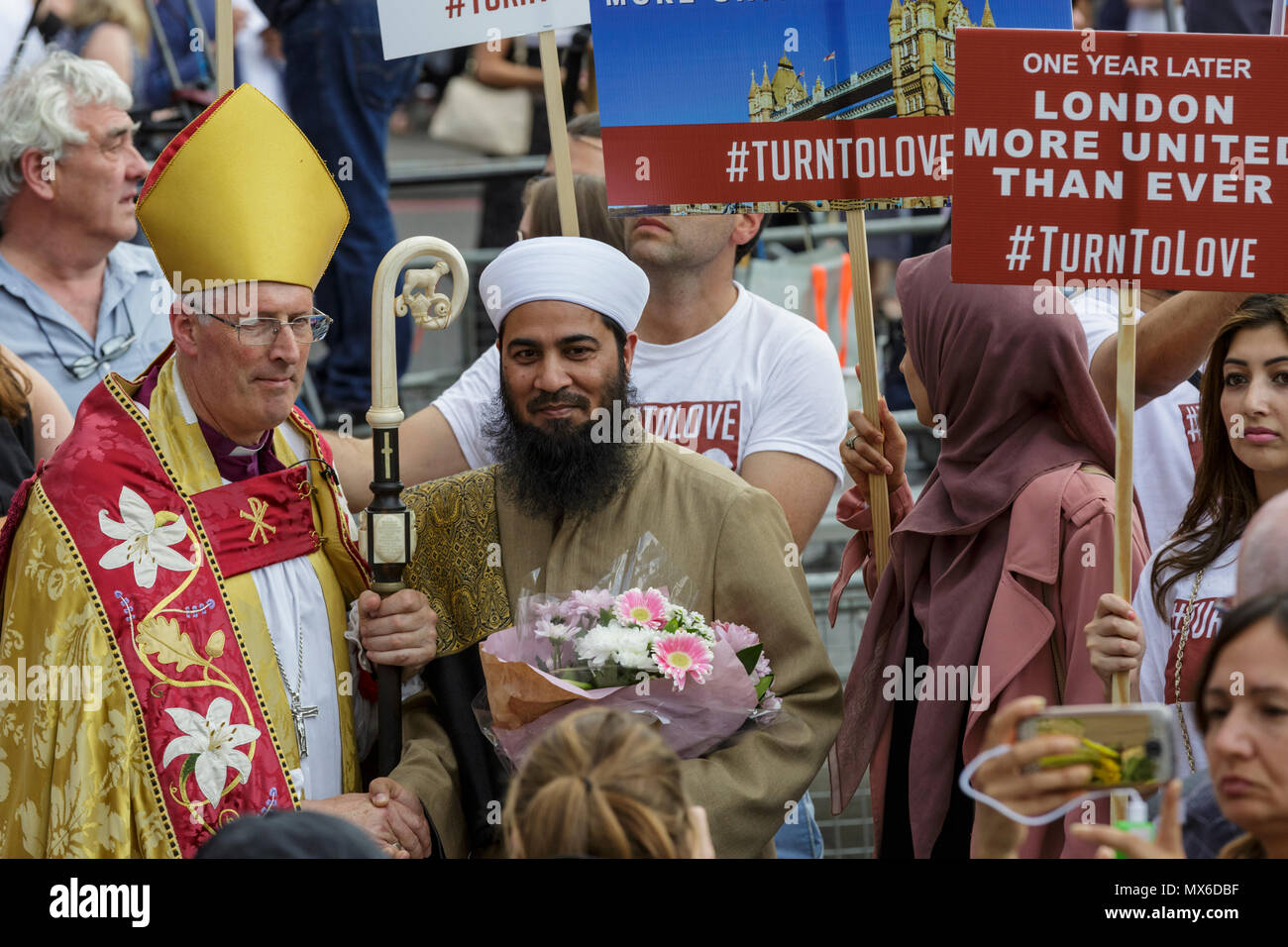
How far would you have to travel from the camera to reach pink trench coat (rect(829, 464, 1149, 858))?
396 cm

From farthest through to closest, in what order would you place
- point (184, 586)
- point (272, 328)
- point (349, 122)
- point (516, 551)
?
1. point (349, 122)
2. point (516, 551)
3. point (272, 328)
4. point (184, 586)

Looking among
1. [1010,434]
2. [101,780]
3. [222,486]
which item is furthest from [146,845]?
[1010,434]

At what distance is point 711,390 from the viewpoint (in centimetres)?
509

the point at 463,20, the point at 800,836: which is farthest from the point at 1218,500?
the point at 463,20

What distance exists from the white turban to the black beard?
0.18m

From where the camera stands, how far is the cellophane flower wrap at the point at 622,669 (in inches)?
137

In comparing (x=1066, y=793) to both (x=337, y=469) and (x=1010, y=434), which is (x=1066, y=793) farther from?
(x=337, y=469)

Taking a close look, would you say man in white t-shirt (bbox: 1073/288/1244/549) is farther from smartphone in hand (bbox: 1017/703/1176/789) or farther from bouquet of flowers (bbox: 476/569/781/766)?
smartphone in hand (bbox: 1017/703/1176/789)

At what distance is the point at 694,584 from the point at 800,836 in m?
1.13
